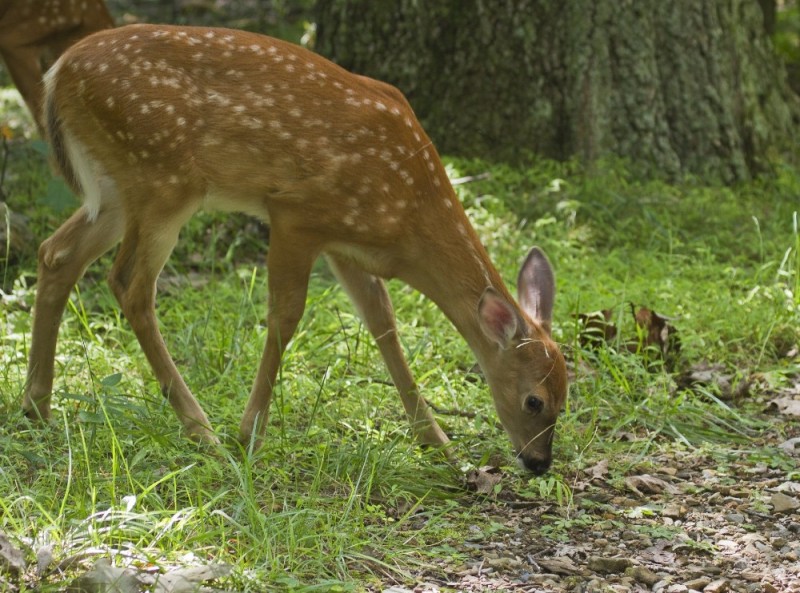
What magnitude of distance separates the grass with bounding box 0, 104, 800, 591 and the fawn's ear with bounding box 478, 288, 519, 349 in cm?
44

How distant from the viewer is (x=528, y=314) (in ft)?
Answer: 15.9

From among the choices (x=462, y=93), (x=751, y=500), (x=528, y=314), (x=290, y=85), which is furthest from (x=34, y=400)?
(x=462, y=93)

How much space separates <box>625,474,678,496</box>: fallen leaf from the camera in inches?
178

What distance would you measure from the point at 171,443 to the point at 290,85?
1.48 meters

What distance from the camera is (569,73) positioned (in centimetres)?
779

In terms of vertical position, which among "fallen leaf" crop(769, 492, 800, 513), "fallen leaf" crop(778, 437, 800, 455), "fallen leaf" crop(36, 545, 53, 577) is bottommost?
"fallen leaf" crop(778, 437, 800, 455)

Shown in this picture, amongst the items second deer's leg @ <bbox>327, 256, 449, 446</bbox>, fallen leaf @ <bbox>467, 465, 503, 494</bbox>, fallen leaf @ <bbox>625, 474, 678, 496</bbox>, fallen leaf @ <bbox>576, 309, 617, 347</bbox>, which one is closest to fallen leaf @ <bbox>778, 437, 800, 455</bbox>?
fallen leaf @ <bbox>625, 474, 678, 496</bbox>

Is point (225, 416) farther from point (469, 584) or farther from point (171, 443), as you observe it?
point (469, 584)

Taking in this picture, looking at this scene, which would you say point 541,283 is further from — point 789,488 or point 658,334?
point 789,488

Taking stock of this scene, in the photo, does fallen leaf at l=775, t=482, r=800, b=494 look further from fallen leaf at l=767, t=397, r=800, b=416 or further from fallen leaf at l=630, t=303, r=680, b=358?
fallen leaf at l=630, t=303, r=680, b=358

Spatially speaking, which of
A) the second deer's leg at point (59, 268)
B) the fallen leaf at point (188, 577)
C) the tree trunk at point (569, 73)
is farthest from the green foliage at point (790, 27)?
the fallen leaf at point (188, 577)

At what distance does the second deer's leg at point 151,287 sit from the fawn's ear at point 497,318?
44.2 inches

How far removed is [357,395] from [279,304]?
2.03 ft

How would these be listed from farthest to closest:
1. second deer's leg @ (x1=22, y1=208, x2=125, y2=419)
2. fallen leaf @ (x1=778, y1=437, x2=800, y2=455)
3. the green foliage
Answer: the green foliage, fallen leaf @ (x1=778, y1=437, x2=800, y2=455), second deer's leg @ (x1=22, y1=208, x2=125, y2=419)
